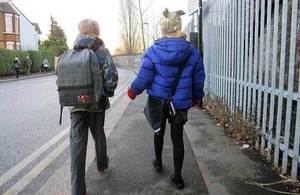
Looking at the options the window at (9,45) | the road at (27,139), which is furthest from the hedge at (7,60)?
the road at (27,139)

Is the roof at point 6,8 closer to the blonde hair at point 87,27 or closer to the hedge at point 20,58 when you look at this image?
the hedge at point 20,58

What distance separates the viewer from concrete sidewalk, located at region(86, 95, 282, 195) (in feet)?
13.4

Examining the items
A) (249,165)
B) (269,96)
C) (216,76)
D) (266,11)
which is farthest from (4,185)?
(216,76)

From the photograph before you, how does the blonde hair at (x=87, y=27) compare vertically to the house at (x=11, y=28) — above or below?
below

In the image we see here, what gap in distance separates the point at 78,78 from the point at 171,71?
0.97 metres

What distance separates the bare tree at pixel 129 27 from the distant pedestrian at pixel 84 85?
158 feet

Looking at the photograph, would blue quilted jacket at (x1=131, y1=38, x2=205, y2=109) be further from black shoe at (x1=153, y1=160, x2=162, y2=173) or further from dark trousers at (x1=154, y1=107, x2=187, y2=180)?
black shoe at (x1=153, y1=160, x2=162, y2=173)

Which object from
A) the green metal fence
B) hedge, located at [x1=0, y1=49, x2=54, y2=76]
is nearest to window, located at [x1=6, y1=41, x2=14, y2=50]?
hedge, located at [x1=0, y1=49, x2=54, y2=76]

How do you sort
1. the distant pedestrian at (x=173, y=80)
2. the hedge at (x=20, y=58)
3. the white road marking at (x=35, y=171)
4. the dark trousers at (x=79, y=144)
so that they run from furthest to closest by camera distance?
the hedge at (x=20, y=58) → the white road marking at (x=35, y=171) → the distant pedestrian at (x=173, y=80) → the dark trousers at (x=79, y=144)

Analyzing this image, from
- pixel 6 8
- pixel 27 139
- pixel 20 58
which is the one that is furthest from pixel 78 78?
pixel 6 8

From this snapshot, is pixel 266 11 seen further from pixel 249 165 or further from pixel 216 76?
pixel 216 76

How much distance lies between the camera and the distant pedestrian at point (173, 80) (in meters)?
4.01

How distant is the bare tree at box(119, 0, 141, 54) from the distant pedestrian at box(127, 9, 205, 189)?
Result: 4825 centimetres

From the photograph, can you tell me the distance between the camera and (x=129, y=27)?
177ft
